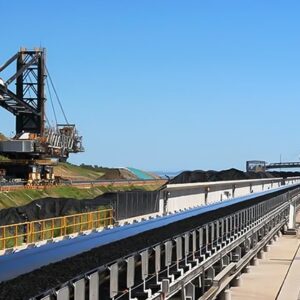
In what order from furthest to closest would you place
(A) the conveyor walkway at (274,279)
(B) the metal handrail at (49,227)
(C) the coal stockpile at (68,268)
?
(A) the conveyor walkway at (274,279), (B) the metal handrail at (49,227), (C) the coal stockpile at (68,268)

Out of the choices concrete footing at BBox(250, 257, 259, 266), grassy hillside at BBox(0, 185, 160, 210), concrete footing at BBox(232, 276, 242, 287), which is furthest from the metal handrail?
grassy hillside at BBox(0, 185, 160, 210)

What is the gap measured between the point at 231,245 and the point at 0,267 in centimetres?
1433

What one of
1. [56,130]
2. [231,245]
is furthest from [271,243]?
[56,130]

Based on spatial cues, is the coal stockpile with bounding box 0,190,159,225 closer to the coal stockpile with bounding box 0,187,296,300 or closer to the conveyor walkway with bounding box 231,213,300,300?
the conveyor walkway with bounding box 231,213,300,300

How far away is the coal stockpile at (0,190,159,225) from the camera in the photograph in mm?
30312

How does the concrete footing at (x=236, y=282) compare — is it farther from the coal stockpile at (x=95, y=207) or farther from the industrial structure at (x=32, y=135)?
the industrial structure at (x=32, y=135)

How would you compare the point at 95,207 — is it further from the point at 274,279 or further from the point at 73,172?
the point at 73,172

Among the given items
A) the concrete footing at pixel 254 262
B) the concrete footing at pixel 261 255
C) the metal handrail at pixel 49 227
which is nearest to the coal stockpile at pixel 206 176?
the concrete footing at pixel 261 255

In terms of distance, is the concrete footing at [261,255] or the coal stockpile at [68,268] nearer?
the coal stockpile at [68,268]

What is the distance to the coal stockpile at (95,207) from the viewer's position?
3031 cm

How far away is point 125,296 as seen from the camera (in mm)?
10469

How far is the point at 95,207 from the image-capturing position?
3141cm

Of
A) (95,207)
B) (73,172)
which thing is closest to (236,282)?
(95,207)

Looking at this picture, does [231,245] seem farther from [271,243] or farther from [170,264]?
[271,243]
